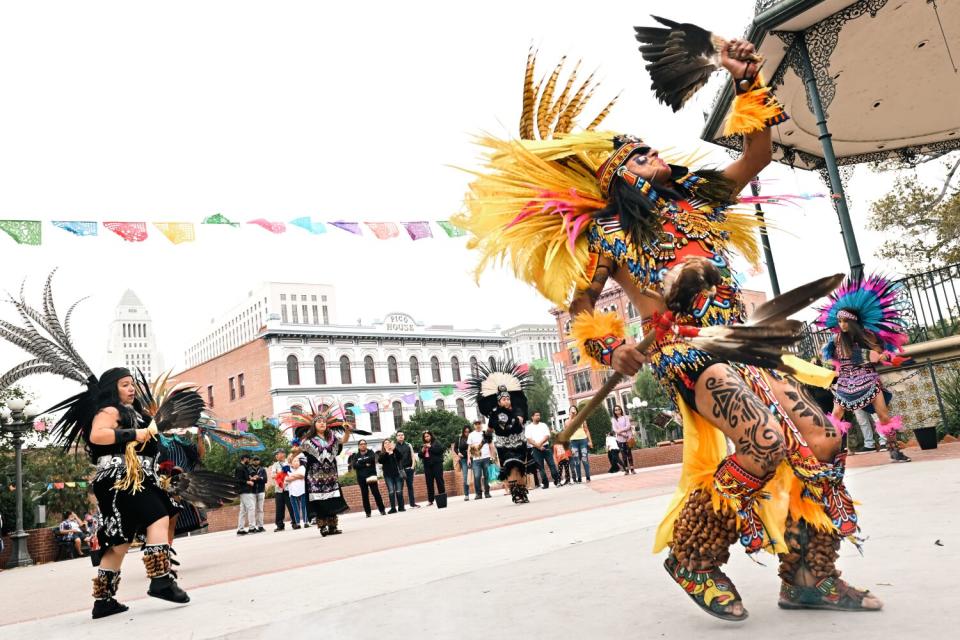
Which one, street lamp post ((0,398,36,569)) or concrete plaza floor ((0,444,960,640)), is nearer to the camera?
concrete plaza floor ((0,444,960,640))

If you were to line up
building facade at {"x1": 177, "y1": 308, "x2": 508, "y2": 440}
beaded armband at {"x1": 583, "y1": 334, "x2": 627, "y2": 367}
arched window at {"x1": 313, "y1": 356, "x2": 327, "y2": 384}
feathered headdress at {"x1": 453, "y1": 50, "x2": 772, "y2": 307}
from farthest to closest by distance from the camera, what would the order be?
arched window at {"x1": 313, "y1": 356, "x2": 327, "y2": 384} < building facade at {"x1": 177, "y1": 308, "x2": 508, "y2": 440} < feathered headdress at {"x1": 453, "y1": 50, "x2": 772, "y2": 307} < beaded armband at {"x1": 583, "y1": 334, "x2": 627, "y2": 367}

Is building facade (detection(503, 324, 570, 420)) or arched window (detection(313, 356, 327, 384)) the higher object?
building facade (detection(503, 324, 570, 420))

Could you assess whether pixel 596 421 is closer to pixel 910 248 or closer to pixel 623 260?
pixel 910 248

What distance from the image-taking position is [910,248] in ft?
75.4

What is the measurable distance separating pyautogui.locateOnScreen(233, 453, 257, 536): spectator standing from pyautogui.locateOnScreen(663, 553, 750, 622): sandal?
1306 cm

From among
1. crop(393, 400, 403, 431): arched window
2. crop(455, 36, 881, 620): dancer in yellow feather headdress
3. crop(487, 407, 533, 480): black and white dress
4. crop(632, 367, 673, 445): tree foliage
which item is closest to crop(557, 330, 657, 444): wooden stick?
crop(455, 36, 881, 620): dancer in yellow feather headdress

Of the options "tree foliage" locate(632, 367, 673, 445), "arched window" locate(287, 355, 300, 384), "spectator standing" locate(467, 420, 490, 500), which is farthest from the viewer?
"arched window" locate(287, 355, 300, 384)

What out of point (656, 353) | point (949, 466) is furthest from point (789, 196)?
point (949, 466)

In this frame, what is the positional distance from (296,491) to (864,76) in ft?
44.3

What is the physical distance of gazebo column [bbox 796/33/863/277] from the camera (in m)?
10.0

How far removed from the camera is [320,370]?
52406 mm

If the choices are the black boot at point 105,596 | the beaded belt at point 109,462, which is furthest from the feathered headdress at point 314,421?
the black boot at point 105,596

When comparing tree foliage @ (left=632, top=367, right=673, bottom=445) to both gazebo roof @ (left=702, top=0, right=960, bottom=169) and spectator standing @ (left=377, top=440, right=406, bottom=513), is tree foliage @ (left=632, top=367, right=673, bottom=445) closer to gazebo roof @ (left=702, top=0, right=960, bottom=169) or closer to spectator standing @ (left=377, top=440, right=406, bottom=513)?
spectator standing @ (left=377, top=440, right=406, bottom=513)

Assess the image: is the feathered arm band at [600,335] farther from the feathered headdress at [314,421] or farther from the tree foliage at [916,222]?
the tree foliage at [916,222]
